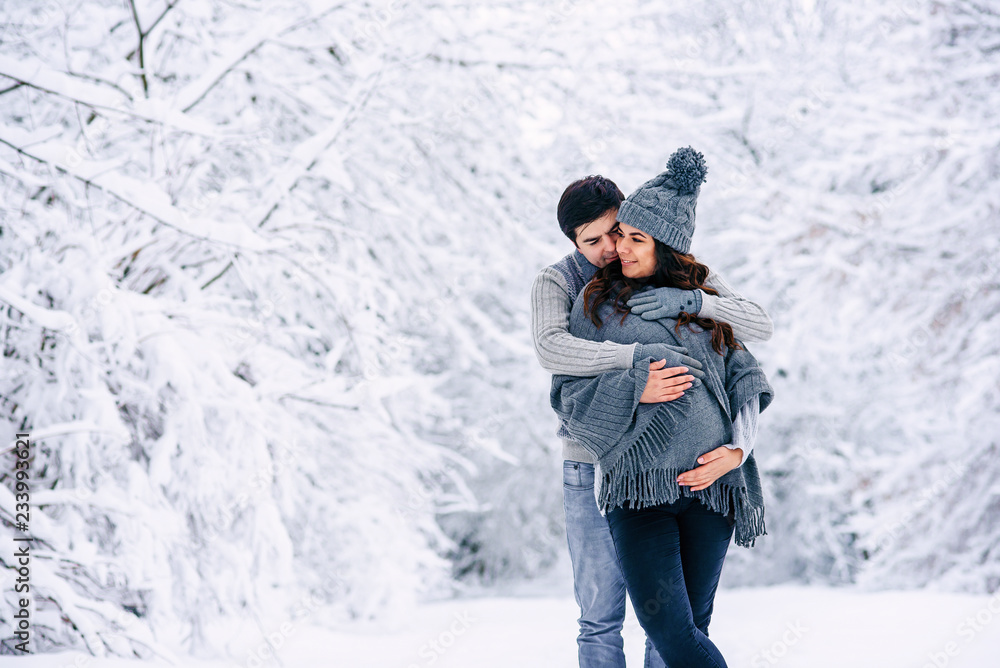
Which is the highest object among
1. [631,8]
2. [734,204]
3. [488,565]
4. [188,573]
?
[631,8]

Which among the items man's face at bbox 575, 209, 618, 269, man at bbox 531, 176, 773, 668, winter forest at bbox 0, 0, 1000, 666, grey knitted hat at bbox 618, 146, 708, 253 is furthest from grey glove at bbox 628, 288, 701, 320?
winter forest at bbox 0, 0, 1000, 666

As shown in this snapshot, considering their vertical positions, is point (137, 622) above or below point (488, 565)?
above

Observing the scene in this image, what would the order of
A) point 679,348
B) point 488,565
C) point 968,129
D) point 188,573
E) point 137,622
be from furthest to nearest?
point 488,565 < point 968,129 < point 188,573 < point 137,622 < point 679,348

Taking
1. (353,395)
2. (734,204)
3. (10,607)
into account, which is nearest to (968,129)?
(734,204)

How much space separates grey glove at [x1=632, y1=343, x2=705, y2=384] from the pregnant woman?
0.03 metres

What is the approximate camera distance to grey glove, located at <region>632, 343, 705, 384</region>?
1.89 m

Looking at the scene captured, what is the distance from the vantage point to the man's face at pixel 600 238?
2201mm

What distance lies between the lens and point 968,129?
5.95m

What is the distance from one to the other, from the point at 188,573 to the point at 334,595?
174 cm

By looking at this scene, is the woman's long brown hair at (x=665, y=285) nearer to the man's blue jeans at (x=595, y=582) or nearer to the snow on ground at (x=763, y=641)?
the man's blue jeans at (x=595, y=582)

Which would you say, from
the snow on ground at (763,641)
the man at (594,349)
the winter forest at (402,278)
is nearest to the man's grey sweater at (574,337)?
the man at (594,349)

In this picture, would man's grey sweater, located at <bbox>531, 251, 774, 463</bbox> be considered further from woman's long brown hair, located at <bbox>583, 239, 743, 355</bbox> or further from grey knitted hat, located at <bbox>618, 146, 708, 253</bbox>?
grey knitted hat, located at <bbox>618, 146, 708, 253</bbox>

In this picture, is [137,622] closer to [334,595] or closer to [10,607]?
[10,607]

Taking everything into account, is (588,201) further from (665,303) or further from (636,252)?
(665,303)
